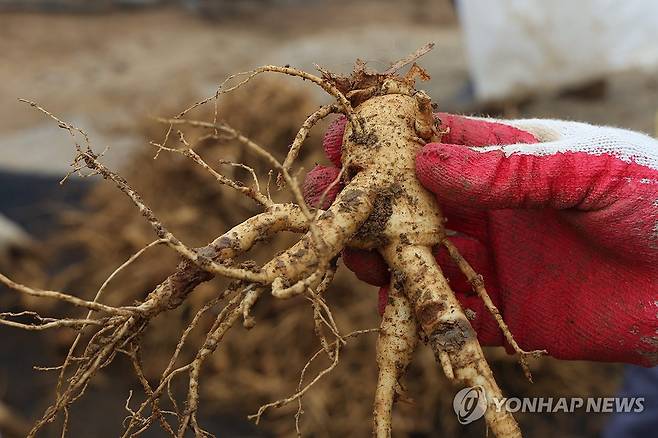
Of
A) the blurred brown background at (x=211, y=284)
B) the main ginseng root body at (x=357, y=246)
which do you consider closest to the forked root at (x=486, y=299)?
the main ginseng root body at (x=357, y=246)

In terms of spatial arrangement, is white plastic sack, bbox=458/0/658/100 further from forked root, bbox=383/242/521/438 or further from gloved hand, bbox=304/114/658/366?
forked root, bbox=383/242/521/438

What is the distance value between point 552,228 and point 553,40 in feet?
9.74

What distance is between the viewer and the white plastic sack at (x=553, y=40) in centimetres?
387

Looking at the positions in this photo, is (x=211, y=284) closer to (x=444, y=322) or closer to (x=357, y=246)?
(x=357, y=246)

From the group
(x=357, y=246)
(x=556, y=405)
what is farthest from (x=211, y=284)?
(x=357, y=246)

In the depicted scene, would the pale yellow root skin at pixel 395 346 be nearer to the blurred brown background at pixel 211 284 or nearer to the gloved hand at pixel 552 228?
the gloved hand at pixel 552 228

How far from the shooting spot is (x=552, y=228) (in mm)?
1473

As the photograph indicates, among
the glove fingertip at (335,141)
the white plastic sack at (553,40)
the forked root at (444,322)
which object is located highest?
the white plastic sack at (553,40)

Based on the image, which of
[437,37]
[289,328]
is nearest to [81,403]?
[289,328]

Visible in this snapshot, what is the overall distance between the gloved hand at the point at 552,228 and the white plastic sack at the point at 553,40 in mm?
2711

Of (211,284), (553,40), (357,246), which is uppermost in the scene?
(553,40)

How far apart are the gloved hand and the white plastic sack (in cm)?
271

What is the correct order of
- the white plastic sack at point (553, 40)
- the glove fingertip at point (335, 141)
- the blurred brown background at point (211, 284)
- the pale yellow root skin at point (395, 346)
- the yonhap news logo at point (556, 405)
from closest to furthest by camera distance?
1. the pale yellow root skin at point (395, 346)
2. the glove fingertip at point (335, 141)
3. the yonhap news logo at point (556, 405)
4. the blurred brown background at point (211, 284)
5. the white plastic sack at point (553, 40)

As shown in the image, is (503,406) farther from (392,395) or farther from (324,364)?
(324,364)
